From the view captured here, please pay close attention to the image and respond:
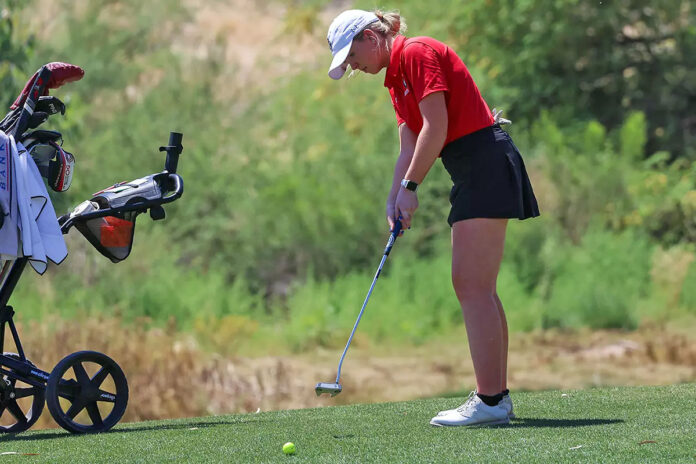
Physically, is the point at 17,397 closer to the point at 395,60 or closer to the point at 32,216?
the point at 32,216

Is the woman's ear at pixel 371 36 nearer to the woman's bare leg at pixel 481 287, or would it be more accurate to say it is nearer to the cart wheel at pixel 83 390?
the woman's bare leg at pixel 481 287

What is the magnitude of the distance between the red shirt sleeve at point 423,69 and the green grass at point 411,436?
4.71 ft

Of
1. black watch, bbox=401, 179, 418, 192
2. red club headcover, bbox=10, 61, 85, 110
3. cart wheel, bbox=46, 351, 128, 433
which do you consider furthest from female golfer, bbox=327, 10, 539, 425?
cart wheel, bbox=46, 351, 128, 433

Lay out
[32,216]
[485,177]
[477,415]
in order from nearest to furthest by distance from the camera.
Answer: [485,177], [477,415], [32,216]

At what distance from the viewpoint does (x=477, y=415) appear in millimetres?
4980

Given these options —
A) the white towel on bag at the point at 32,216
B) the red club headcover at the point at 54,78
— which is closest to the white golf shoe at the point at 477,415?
the white towel on bag at the point at 32,216

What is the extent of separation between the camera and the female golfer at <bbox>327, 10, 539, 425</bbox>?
190 inches

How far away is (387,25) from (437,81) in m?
0.41

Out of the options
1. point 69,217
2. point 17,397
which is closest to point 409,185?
point 69,217

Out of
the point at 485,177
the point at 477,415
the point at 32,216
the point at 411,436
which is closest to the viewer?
the point at 411,436

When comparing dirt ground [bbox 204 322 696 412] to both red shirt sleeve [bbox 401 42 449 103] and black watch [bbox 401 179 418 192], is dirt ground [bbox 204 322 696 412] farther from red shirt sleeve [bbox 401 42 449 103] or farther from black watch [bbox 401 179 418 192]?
red shirt sleeve [bbox 401 42 449 103]

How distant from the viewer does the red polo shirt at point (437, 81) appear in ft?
15.7

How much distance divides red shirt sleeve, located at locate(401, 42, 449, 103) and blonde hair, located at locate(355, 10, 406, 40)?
19 centimetres

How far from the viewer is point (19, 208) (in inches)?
202
